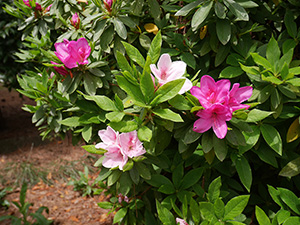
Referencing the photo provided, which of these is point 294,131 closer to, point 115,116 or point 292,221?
point 292,221

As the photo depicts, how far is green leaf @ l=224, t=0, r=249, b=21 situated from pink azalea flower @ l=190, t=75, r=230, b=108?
394mm

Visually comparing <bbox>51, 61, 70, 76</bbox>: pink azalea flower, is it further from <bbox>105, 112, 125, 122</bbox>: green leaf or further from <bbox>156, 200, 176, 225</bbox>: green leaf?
<bbox>156, 200, 176, 225</bbox>: green leaf

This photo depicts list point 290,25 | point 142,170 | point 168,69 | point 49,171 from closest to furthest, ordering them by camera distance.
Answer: point 168,69 < point 142,170 < point 290,25 < point 49,171

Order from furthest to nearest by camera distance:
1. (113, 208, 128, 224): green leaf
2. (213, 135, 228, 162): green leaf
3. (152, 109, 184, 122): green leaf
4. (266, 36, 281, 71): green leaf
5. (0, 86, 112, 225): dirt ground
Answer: (0, 86, 112, 225): dirt ground, (113, 208, 128, 224): green leaf, (266, 36, 281, 71): green leaf, (213, 135, 228, 162): green leaf, (152, 109, 184, 122): green leaf

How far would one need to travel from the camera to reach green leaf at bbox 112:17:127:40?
51.9 inches

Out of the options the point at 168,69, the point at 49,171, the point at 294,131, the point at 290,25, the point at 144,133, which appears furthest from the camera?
the point at 49,171

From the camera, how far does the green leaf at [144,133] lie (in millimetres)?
885

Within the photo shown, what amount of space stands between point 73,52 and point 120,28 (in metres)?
0.25

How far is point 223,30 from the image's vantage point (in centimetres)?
125

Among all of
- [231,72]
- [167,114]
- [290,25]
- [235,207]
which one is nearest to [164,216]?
[235,207]

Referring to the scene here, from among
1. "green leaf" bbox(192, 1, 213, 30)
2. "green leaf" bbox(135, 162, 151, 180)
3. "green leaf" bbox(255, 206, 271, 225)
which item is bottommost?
"green leaf" bbox(255, 206, 271, 225)

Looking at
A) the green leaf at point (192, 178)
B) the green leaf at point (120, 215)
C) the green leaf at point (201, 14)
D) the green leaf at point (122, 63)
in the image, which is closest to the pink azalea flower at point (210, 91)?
the green leaf at point (122, 63)

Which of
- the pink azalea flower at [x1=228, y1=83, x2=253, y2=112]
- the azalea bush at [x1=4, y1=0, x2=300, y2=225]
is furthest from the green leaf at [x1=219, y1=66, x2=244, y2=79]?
the pink azalea flower at [x1=228, y1=83, x2=253, y2=112]

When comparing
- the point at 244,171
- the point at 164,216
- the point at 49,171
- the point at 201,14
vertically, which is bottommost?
the point at 49,171
